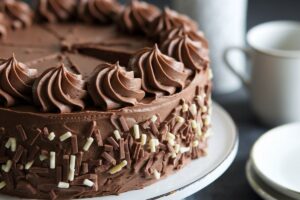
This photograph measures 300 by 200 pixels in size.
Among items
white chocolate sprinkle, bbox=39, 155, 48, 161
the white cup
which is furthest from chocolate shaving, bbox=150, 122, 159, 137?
the white cup

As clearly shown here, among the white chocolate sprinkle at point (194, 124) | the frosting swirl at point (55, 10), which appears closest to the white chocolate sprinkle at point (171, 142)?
the white chocolate sprinkle at point (194, 124)

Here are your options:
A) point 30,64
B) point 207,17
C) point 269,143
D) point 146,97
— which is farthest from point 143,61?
point 207,17

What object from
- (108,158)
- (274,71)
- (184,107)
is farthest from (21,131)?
(274,71)

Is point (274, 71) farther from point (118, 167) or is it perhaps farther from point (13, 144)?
point (13, 144)

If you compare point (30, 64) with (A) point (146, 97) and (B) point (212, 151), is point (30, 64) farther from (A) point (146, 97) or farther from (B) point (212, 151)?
(B) point (212, 151)

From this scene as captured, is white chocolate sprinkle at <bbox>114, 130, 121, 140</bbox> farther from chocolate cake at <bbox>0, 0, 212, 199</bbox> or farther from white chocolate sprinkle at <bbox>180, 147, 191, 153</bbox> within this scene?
white chocolate sprinkle at <bbox>180, 147, 191, 153</bbox>

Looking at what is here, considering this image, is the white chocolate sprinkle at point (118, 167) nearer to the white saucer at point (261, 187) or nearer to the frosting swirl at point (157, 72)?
the frosting swirl at point (157, 72)
